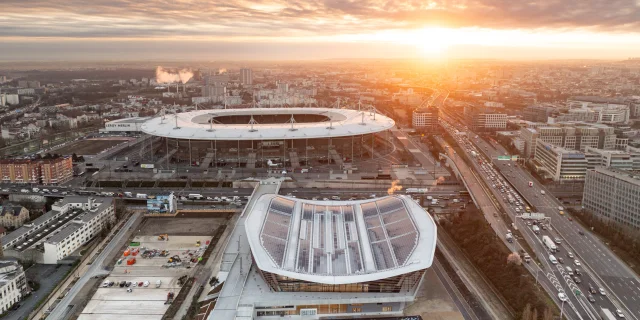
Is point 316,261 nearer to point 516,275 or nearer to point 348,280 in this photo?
point 348,280

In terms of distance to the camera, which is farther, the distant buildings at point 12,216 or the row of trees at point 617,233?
the distant buildings at point 12,216

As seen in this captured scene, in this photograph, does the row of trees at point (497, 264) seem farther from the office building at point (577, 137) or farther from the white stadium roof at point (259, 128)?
the office building at point (577, 137)

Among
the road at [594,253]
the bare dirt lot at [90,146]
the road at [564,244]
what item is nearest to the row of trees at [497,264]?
the road at [564,244]

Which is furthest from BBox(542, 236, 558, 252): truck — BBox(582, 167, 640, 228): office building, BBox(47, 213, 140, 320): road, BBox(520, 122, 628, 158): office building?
BBox(47, 213, 140, 320): road

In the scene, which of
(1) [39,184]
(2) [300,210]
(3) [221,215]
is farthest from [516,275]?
(1) [39,184]

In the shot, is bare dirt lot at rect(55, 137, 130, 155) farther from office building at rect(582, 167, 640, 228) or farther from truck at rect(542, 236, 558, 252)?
office building at rect(582, 167, 640, 228)
